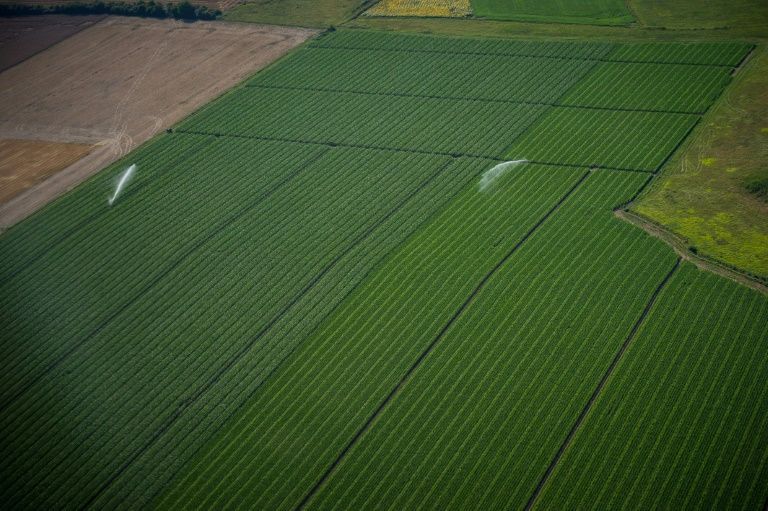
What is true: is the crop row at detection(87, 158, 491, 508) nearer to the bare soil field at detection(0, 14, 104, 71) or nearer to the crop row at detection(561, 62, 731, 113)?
the crop row at detection(561, 62, 731, 113)

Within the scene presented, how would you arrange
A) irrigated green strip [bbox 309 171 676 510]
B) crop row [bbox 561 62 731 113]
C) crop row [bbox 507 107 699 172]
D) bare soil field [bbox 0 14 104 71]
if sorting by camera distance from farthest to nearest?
bare soil field [bbox 0 14 104 71]
crop row [bbox 561 62 731 113]
crop row [bbox 507 107 699 172]
irrigated green strip [bbox 309 171 676 510]

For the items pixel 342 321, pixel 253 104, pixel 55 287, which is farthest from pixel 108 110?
pixel 342 321

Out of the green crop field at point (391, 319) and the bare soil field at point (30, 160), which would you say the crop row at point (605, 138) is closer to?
the green crop field at point (391, 319)

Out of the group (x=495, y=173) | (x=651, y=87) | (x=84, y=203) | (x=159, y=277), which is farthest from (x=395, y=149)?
(x=84, y=203)

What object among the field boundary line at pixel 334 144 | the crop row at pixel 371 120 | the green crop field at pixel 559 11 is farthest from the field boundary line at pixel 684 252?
the green crop field at pixel 559 11

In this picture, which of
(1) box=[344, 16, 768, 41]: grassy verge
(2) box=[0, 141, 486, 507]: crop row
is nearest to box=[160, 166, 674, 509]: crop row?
(2) box=[0, 141, 486, 507]: crop row

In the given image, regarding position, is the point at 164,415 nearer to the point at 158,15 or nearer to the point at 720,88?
the point at 720,88

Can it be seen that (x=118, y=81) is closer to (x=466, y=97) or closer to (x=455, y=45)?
(x=455, y=45)
